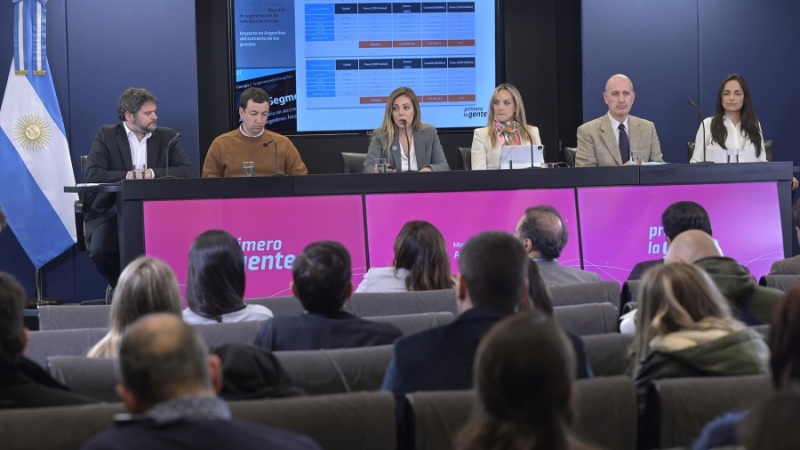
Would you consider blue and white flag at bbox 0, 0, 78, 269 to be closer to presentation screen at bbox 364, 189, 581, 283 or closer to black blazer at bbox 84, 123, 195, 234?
black blazer at bbox 84, 123, 195, 234

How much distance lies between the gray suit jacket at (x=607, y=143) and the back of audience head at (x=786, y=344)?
591cm

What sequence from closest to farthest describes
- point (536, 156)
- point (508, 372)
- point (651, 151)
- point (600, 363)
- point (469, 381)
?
point (508, 372) → point (469, 381) → point (600, 363) → point (536, 156) → point (651, 151)

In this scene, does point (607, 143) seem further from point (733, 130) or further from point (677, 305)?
point (677, 305)

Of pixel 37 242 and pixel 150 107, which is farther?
pixel 37 242

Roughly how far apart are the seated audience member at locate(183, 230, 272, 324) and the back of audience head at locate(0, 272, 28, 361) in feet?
3.74

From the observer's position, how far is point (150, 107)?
7484mm

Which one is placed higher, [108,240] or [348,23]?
[348,23]

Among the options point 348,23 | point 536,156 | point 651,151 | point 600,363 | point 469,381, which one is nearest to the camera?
point 469,381

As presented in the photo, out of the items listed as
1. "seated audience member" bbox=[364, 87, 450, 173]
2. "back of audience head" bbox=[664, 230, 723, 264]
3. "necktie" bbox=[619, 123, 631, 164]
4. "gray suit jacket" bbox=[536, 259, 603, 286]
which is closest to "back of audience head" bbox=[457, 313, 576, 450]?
"back of audience head" bbox=[664, 230, 723, 264]

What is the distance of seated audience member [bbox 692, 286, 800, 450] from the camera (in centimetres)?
192

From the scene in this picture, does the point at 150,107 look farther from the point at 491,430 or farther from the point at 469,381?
the point at 491,430

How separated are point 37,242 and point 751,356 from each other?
6295 mm

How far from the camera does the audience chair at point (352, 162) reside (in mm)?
7580

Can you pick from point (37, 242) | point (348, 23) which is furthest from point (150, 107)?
point (348, 23)
